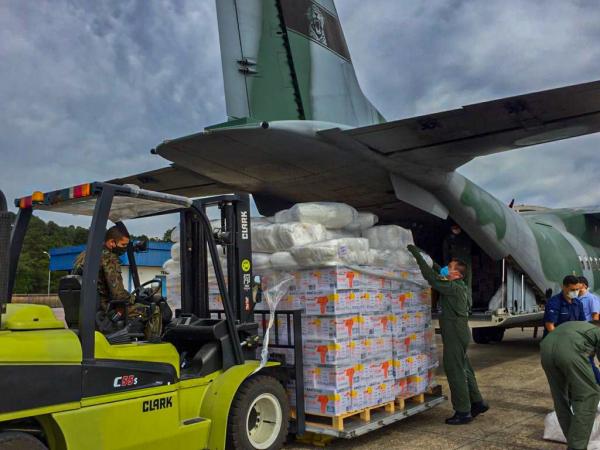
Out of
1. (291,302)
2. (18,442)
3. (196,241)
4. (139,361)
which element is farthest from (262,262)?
(18,442)

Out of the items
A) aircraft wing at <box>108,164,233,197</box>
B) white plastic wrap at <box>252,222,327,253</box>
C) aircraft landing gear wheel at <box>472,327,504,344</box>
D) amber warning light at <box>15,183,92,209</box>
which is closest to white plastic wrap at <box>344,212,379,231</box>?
white plastic wrap at <box>252,222,327,253</box>

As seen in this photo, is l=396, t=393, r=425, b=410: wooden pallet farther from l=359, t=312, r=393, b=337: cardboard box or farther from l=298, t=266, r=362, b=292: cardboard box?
l=298, t=266, r=362, b=292: cardboard box

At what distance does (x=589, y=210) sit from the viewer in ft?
46.1

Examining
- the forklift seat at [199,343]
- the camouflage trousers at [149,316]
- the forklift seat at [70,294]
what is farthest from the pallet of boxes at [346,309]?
the forklift seat at [70,294]

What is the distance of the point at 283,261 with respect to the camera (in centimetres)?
555

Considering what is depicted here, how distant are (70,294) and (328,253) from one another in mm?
2294

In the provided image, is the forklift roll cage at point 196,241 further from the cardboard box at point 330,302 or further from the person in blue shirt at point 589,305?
the person in blue shirt at point 589,305

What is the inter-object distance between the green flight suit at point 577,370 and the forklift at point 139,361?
2216mm

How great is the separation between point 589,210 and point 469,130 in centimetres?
904

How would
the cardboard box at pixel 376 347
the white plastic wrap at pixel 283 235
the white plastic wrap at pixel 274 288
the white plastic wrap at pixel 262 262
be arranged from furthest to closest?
the white plastic wrap at pixel 262 262 < the white plastic wrap at pixel 283 235 < the cardboard box at pixel 376 347 < the white plastic wrap at pixel 274 288

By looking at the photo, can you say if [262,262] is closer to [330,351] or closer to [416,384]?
[330,351]

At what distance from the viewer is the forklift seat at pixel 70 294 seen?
3848 mm

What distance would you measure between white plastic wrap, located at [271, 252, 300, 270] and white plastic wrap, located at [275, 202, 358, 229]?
44cm

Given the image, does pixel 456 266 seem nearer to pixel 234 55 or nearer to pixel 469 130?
pixel 469 130
